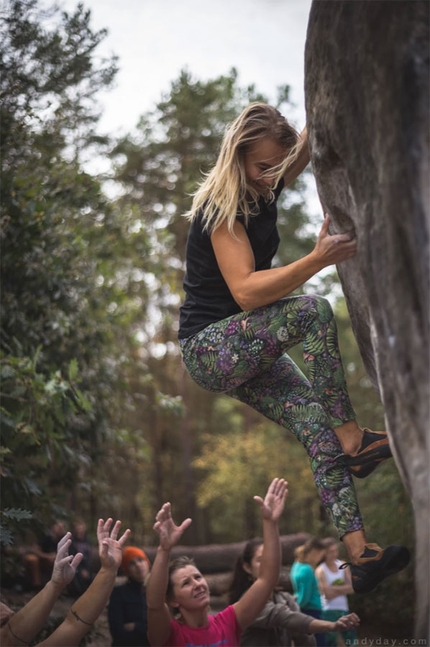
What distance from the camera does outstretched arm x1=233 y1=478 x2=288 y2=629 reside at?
3551mm

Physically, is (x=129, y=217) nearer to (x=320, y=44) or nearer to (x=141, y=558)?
(x=141, y=558)

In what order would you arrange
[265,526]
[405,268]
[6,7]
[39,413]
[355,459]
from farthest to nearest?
[6,7], [39,413], [265,526], [355,459], [405,268]

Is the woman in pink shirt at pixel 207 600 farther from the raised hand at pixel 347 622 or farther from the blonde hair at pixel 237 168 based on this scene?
the blonde hair at pixel 237 168

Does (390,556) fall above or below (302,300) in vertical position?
below

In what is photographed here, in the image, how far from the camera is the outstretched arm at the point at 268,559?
3.55 meters

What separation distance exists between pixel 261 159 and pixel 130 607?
3.44 metres

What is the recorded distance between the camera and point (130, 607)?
5125mm

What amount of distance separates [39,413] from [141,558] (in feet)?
→ 4.38

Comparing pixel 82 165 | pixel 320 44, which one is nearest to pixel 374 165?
pixel 320 44

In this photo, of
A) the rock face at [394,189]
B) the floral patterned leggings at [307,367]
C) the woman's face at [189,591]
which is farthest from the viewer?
the woman's face at [189,591]

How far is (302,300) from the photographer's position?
9.98ft

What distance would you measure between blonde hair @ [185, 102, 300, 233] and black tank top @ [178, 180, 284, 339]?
0.10 metres

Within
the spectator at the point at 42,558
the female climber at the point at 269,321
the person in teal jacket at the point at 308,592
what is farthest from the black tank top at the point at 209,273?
the spectator at the point at 42,558

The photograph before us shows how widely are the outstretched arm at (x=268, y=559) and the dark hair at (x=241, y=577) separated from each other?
921mm
